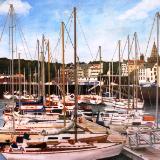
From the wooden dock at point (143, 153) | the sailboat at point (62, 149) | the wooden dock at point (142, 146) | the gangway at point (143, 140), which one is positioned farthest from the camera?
the gangway at point (143, 140)

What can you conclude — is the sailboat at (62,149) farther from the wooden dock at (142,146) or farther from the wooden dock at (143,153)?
the wooden dock at (142,146)

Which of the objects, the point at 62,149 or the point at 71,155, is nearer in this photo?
the point at 71,155

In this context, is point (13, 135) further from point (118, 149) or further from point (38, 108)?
point (38, 108)

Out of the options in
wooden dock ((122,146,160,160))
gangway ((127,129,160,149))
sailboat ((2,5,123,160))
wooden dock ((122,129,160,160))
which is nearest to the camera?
wooden dock ((122,146,160,160))

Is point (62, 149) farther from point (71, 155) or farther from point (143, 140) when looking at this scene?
point (143, 140)

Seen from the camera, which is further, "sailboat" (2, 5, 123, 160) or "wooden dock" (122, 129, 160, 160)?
"wooden dock" (122, 129, 160, 160)

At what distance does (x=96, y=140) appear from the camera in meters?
26.2

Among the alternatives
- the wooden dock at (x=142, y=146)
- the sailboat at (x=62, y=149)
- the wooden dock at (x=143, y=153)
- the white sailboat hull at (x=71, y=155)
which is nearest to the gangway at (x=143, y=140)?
the wooden dock at (x=142, y=146)

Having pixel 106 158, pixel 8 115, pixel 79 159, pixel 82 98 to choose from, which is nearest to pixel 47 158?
pixel 79 159

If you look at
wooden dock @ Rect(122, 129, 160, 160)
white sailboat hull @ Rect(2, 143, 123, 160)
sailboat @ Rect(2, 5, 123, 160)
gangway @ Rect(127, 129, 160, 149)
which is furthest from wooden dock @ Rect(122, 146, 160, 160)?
white sailboat hull @ Rect(2, 143, 123, 160)

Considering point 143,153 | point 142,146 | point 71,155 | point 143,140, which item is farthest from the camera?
point 143,140

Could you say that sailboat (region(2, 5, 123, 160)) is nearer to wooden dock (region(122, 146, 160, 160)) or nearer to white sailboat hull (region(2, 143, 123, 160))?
white sailboat hull (region(2, 143, 123, 160))

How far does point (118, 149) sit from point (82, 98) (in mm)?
57526

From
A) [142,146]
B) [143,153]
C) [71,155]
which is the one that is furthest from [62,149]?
[142,146]
